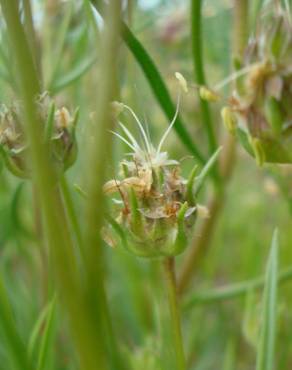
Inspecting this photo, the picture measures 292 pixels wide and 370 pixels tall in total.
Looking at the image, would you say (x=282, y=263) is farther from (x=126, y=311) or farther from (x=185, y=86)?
(x=185, y=86)

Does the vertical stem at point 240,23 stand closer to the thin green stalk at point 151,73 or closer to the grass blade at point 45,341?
the thin green stalk at point 151,73

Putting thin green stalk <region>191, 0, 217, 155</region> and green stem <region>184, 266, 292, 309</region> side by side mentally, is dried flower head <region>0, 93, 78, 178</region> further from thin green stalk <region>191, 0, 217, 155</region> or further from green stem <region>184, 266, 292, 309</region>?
green stem <region>184, 266, 292, 309</region>

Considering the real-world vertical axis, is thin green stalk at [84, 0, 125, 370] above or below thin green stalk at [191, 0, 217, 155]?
above

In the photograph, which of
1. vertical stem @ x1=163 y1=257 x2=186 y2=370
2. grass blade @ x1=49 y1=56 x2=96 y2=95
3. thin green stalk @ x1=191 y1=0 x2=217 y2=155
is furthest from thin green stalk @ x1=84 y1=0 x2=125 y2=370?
grass blade @ x1=49 y1=56 x2=96 y2=95

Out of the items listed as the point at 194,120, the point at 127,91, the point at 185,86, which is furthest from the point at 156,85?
the point at 194,120

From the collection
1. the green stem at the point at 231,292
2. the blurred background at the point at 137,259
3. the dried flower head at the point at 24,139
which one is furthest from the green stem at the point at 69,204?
the green stem at the point at 231,292

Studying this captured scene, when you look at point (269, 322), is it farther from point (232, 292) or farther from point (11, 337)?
point (232, 292)
